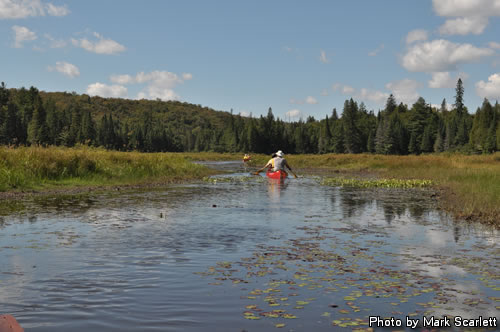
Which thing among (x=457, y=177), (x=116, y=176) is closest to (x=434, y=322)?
(x=457, y=177)

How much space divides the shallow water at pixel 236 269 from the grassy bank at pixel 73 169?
24.3 ft

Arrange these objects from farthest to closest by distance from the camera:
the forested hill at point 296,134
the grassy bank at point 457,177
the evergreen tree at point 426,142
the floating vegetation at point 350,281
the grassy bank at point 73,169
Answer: the evergreen tree at point 426,142 → the forested hill at point 296,134 → the grassy bank at point 73,169 → the grassy bank at point 457,177 → the floating vegetation at point 350,281

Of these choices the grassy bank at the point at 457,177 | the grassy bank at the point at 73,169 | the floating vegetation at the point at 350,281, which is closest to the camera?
the floating vegetation at the point at 350,281

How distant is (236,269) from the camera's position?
9.03 metres

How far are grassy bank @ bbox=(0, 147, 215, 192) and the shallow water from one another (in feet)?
24.3

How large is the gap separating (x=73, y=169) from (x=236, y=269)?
21417 mm

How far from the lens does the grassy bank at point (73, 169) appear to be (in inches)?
935

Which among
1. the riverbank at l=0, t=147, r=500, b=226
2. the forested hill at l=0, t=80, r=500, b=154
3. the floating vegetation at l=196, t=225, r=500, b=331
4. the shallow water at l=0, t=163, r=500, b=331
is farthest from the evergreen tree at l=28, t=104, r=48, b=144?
the floating vegetation at l=196, t=225, r=500, b=331

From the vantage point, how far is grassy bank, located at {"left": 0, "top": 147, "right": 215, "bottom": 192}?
23.8m

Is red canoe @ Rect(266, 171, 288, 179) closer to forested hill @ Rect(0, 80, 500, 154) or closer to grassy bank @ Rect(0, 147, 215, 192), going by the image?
grassy bank @ Rect(0, 147, 215, 192)

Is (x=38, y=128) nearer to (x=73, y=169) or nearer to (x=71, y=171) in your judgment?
(x=73, y=169)

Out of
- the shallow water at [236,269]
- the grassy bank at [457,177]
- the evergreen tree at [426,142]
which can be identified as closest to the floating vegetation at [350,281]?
the shallow water at [236,269]

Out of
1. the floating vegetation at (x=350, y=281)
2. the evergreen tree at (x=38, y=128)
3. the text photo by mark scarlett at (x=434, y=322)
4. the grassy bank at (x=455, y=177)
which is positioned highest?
the evergreen tree at (x=38, y=128)

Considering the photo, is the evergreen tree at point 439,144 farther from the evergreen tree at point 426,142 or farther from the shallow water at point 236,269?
the shallow water at point 236,269
